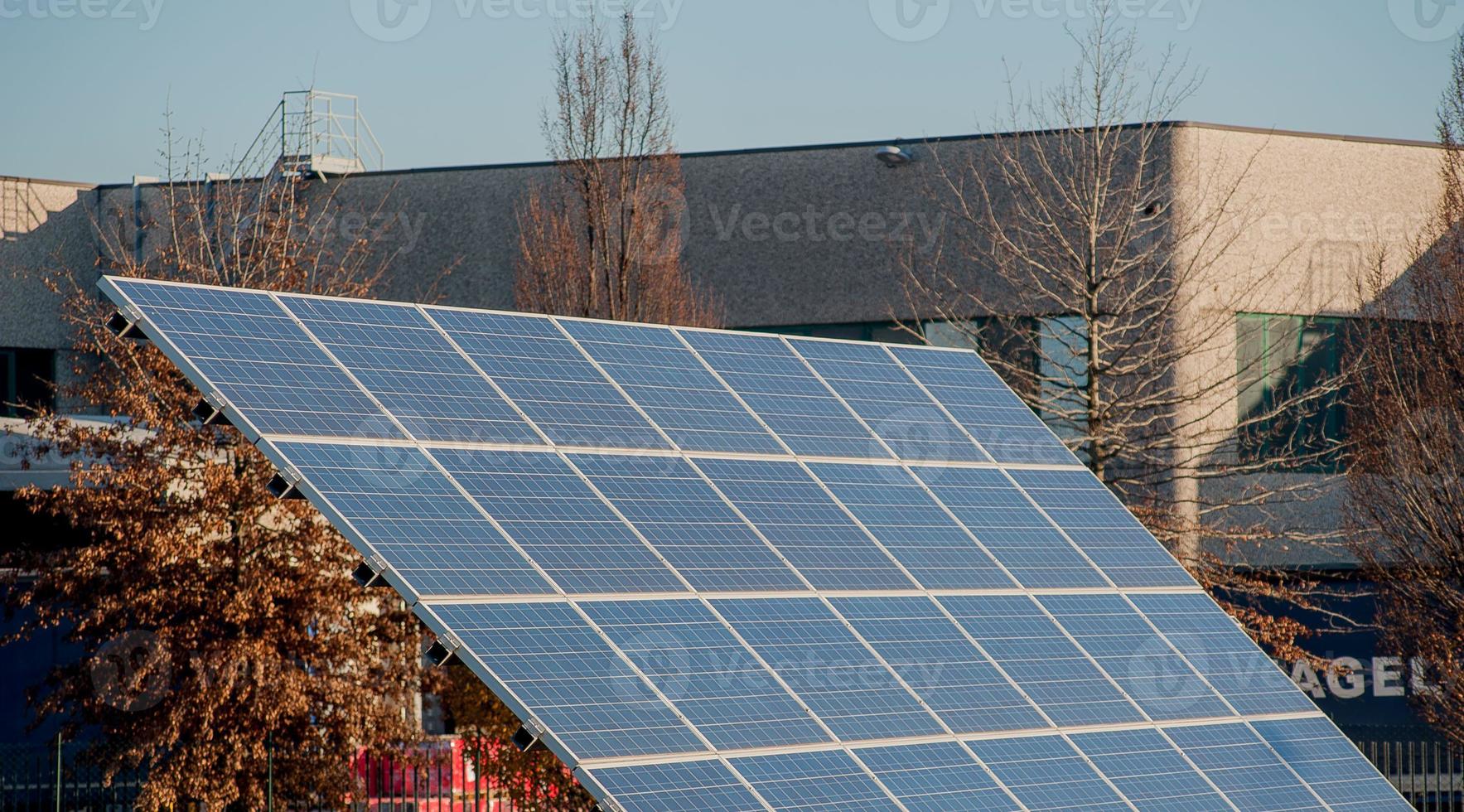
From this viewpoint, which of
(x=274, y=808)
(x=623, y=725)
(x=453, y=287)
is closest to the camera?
(x=623, y=725)

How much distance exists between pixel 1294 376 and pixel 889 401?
2003 centimetres

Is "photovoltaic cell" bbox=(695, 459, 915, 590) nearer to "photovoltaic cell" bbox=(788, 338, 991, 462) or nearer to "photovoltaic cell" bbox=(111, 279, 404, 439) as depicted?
"photovoltaic cell" bbox=(788, 338, 991, 462)

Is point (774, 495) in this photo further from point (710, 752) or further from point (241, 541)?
point (241, 541)

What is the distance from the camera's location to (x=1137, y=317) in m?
31.4

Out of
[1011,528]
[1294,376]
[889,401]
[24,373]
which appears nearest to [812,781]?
[1011,528]

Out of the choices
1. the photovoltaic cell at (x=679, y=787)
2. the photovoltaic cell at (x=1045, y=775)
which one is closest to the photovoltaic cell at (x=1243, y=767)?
the photovoltaic cell at (x=1045, y=775)

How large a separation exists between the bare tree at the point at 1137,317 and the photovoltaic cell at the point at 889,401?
10653 millimetres

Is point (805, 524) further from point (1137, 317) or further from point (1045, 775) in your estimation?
point (1137, 317)

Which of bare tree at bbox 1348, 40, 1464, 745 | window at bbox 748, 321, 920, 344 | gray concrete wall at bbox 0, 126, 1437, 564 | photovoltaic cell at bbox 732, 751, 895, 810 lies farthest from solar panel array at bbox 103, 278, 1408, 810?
window at bbox 748, 321, 920, 344

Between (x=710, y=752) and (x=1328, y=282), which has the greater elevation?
(x=1328, y=282)

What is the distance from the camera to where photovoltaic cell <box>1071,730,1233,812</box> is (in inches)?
474

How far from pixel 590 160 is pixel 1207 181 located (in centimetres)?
1194

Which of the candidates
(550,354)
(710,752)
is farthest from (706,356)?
(710,752)

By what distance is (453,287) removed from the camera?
125ft
